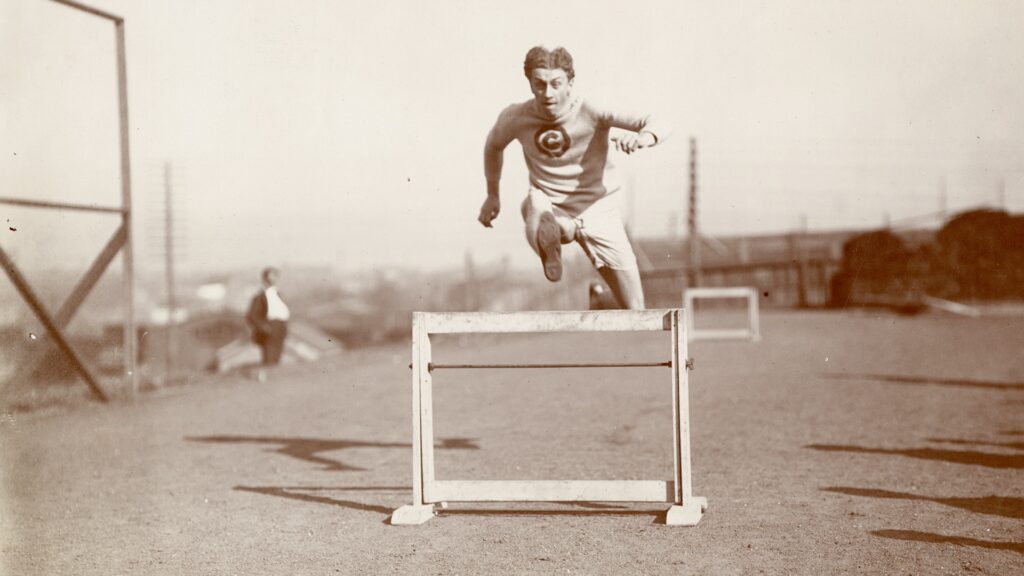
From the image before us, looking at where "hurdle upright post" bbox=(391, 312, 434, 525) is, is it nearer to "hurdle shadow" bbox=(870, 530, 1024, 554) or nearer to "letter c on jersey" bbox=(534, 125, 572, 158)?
"letter c on jersey" bbox=(534, 125, 572, 158)

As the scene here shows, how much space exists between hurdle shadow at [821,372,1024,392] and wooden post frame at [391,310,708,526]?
32.0 ft

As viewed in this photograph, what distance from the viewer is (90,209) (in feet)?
Answer: 44.6

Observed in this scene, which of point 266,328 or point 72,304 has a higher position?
point 72,304

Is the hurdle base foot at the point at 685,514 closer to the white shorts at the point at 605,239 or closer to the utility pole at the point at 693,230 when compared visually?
the white shorts at the point at 605,239

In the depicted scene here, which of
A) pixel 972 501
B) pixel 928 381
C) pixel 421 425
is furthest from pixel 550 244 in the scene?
pixel 928 381

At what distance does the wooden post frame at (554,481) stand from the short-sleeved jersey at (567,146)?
0.79 meters

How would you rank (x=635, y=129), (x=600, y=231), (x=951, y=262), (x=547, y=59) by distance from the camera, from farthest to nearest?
1. (x=951, y=262)
2. (x=600, y=231)
3. (x=635, y=129)
4. (x=547, y=59)

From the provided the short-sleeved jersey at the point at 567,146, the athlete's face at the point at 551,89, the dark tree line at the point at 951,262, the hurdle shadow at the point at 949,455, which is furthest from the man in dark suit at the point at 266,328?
the dark tree line at the point at 951,262

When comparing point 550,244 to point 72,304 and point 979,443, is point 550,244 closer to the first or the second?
point 979,443

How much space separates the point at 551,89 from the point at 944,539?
334 centimetres

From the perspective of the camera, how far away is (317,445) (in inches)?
427

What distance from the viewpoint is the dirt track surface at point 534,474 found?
593cm

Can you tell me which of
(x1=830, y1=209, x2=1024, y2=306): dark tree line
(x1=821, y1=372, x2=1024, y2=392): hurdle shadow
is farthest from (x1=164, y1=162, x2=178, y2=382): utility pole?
(x1=821, y1=372, x2=1024, y2=392): hurdle shadow

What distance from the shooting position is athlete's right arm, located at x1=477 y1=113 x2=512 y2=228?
7.06 m
